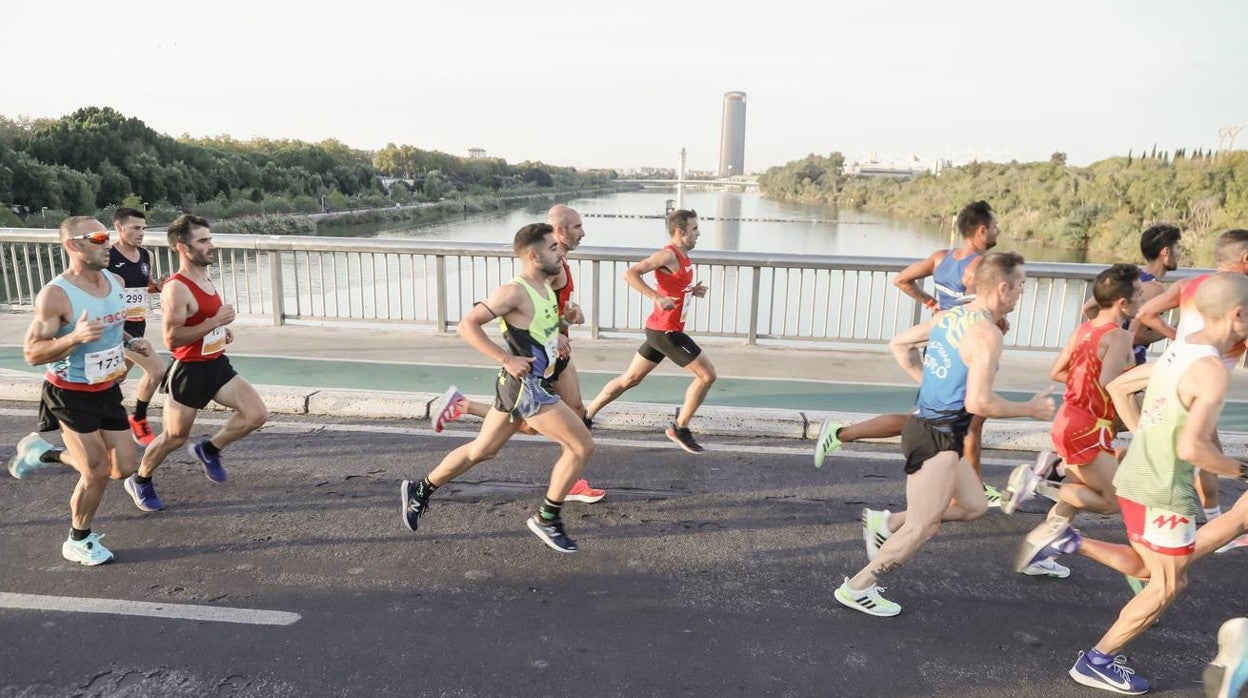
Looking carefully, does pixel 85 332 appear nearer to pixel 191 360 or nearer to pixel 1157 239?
pixel 191 360

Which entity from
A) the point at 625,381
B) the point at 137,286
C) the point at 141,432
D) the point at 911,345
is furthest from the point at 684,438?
the point at 137,286

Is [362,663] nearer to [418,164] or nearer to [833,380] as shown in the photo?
[833,380]

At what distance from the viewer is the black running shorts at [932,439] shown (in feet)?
11.8

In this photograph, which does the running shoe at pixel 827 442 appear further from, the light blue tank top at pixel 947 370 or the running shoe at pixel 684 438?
the light blue tank top at pixel 947 370

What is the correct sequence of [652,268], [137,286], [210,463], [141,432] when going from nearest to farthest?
[210,463], [652,268], [141,432], [137,286]

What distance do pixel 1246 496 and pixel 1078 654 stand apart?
0.96 m

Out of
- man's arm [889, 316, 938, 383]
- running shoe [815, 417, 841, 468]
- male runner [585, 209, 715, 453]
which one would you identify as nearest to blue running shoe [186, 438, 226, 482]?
male runner [585, 209, 715, 453]

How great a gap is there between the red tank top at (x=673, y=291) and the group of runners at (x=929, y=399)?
1 centimetres

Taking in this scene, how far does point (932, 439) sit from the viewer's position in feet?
11.9

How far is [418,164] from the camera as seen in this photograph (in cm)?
13588

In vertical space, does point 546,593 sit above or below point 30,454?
below

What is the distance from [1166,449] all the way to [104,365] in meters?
4.98

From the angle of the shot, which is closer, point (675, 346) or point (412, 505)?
point (412, 505)

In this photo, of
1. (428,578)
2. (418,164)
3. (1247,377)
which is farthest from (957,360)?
(418,164)
